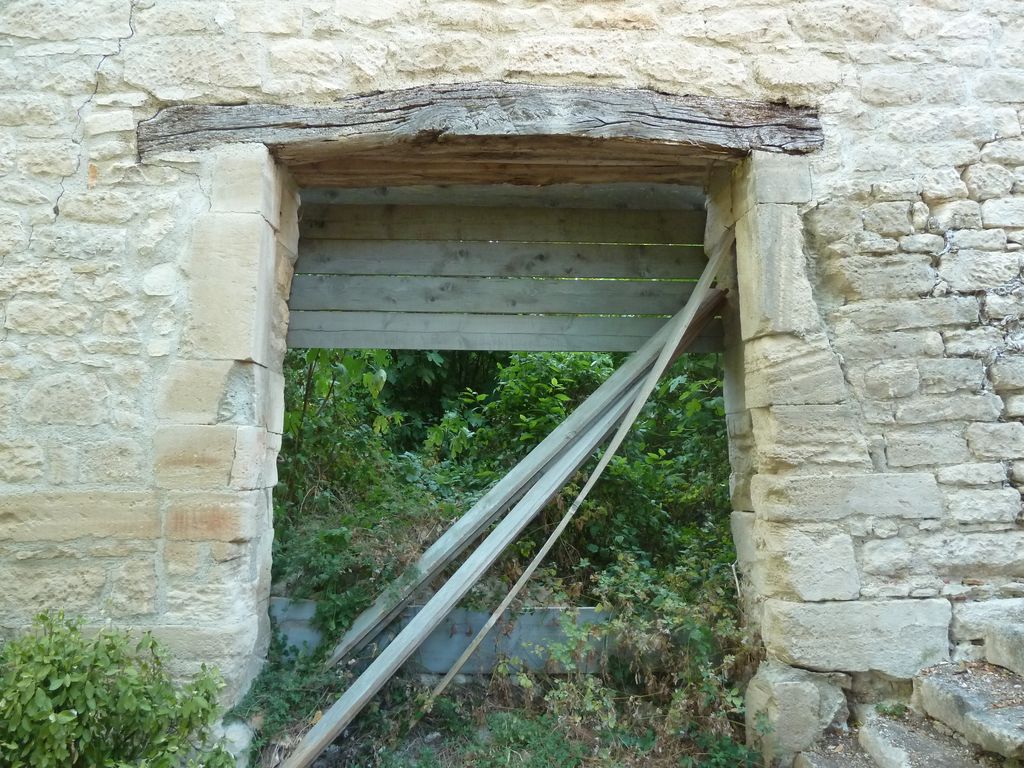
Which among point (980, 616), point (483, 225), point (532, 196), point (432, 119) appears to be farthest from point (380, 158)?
point (980, 616)

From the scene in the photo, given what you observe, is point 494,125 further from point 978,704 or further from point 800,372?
point 978,704

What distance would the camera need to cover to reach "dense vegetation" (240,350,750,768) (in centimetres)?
291

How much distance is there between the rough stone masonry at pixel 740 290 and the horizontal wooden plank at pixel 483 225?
62cm

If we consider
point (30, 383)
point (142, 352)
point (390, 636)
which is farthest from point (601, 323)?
point (30, 383)

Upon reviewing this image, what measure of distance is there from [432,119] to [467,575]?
1847 millimetres

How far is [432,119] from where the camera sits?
2.81 metres

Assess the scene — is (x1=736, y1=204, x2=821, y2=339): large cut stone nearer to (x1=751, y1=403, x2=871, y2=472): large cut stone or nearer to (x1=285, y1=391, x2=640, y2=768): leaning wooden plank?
(x1=751, y1=403, x2=871, y2=472): large cut stone

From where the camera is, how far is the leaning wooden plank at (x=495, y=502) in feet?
10.5

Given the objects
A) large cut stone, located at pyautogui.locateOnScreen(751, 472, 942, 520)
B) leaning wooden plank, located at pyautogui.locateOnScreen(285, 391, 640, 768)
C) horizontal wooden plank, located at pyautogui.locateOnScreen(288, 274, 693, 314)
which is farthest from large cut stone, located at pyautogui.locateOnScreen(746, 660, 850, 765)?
horizontal wooden plank, located at pyautogui.locateOnScreen(288, 274, 693, 314)

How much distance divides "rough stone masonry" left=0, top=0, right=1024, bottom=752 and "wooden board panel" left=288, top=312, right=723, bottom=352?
0.58 m

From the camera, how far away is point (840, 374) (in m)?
2.76

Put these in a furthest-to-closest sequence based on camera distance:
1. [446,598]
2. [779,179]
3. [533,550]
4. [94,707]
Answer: [533,550] < [446,598] < [779,179] < [94,707]

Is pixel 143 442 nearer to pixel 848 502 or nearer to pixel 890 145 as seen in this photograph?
pixel 848 502

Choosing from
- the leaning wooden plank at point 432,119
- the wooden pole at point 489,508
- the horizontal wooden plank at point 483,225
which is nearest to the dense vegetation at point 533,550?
the wooden pole at point 489,508
